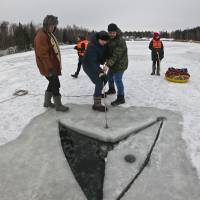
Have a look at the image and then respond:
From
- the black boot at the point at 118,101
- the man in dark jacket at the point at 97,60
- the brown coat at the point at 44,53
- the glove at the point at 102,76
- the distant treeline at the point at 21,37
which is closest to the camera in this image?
the brown coat at the point at 44,53

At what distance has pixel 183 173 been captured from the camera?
138 inches

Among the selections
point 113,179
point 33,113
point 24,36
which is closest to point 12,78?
point 33,113

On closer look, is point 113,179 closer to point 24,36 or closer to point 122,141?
point 122,141

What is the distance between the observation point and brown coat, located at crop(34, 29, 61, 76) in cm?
514

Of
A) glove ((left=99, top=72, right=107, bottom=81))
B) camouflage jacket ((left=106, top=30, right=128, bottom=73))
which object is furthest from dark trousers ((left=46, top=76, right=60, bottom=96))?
camouflage jacket ((left=106, top=30, right=128, bottom=73))

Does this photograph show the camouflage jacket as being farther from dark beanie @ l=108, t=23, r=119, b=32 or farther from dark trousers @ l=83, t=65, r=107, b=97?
dark trousers @ l=83, t=65, r=107, b=97

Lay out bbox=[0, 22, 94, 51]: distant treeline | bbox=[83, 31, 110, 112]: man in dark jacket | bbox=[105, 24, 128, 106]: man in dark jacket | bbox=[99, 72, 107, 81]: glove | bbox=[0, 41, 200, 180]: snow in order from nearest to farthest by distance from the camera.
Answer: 1. bbox=[0, 41, 200, 180]: snow
2. bbox=[83, 31, 110, 112]: man in dark jacket
3. bbox=[99, 72, 107, 81]: glove
4. bbox=[105, 24, 128, 106]: man in dark jacket
5. bbox=[0, 22, 94, 51]: distant treeline

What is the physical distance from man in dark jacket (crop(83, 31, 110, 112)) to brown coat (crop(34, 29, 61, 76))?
26.5 inches

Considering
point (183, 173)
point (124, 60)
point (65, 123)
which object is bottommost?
point (183, 173)

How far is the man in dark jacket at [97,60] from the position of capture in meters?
5.28

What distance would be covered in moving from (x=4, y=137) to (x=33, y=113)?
3.82ft

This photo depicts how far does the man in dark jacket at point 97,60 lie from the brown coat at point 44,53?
67 cm

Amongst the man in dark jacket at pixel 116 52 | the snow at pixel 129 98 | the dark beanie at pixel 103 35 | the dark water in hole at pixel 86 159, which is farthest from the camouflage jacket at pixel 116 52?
the dark water in hole at pixel 86 159

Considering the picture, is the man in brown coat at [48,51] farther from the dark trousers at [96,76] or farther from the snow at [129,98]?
the snow at [129,98]
